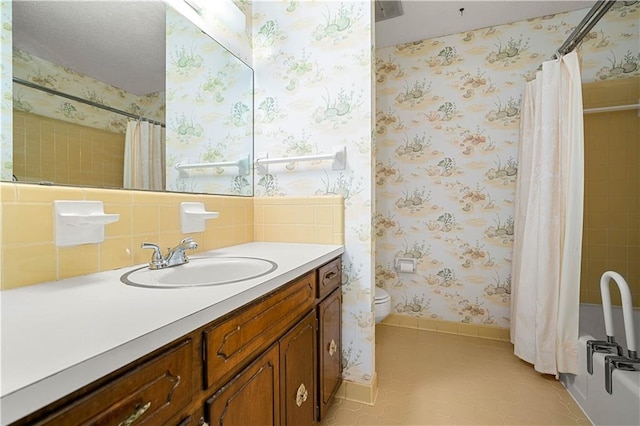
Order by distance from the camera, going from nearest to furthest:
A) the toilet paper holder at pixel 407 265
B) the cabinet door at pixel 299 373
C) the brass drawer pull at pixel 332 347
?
the cabinet door at pixel 299 373, the brass drawer pull at pixel 332 347, the toilet paper holder at pixel 407 265

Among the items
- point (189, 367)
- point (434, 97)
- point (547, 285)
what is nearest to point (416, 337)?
point (547, 285)

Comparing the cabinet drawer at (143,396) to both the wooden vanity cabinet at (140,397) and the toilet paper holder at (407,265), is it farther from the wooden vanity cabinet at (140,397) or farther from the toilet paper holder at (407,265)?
the toilet paper holder at (407,265)

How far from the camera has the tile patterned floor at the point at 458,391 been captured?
138 centimetres

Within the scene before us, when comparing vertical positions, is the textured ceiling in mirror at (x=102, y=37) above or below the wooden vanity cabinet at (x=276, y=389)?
above

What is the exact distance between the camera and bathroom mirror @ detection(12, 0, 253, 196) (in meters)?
0.80

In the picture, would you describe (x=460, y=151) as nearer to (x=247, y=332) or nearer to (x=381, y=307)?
(x=381, y=307)

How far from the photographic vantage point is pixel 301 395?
103cm

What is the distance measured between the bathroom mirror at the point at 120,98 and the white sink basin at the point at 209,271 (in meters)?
0.33

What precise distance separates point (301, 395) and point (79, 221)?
896 millimetres

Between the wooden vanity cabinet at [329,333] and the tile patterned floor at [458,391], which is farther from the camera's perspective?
the tile patterned floor at [458,391]

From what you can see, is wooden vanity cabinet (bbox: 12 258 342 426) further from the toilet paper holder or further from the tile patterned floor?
the toilet paper holder

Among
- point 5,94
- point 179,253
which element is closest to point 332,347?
point 179,253

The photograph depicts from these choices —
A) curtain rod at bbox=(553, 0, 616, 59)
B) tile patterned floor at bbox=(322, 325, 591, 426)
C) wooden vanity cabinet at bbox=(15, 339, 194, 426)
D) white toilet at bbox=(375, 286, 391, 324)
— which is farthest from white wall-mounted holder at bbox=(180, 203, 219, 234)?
curtain rod at bbox=(553, 0, 616, 59)

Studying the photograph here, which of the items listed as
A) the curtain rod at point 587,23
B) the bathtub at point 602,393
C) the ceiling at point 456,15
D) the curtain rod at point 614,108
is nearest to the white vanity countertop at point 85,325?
the bathtub at point 602,393
